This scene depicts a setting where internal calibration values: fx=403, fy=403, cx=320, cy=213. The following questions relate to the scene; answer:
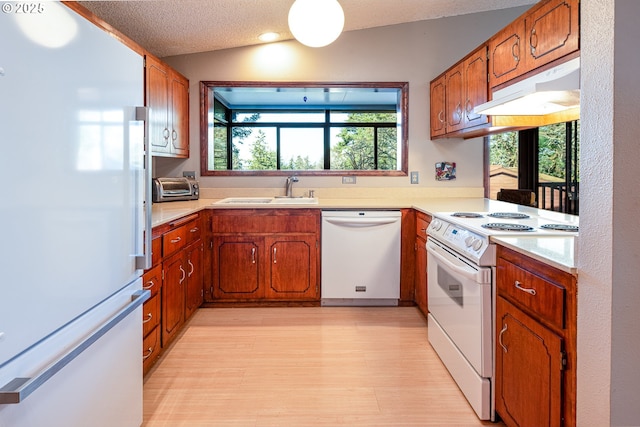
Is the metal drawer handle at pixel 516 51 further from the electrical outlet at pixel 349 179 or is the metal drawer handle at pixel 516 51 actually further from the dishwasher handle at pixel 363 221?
the electrical outlet at pixel 349 179

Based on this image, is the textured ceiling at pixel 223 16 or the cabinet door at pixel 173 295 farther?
the textured ceiling at pixel 223 16

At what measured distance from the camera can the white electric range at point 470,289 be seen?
1.74 m

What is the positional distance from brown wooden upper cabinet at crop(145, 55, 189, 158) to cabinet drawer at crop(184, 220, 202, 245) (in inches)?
23.8

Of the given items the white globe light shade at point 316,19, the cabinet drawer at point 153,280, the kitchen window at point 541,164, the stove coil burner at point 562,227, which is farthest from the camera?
the kitchen window at point 541,164

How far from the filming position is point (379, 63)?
3799 millimetres

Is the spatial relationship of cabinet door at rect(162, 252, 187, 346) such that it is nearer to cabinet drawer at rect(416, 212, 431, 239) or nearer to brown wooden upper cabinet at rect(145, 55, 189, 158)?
brown wooden upper cabinet at rect(145, 55, 189, 158)

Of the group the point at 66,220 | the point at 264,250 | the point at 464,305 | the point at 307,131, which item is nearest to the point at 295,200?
the point at 264,250

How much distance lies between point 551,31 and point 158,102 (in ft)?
8.44

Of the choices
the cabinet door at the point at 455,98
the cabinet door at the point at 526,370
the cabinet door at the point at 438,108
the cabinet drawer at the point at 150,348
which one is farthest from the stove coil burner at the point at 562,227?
the cabinet drawer at the point at 150,348

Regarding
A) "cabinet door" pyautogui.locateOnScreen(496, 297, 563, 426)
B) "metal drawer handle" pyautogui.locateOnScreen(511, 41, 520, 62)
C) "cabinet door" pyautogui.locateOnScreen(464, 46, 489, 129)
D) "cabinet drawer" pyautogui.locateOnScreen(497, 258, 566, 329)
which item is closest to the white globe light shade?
"cabinet door" pyautogui.locateOnScreen(464, 46, 489, 129)

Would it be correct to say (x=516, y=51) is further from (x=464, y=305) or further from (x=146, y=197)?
(x=146, y=197)

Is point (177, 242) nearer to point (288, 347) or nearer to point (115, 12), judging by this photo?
point (288, 347)

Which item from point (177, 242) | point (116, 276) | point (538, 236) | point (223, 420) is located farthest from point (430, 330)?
point (116, 276)

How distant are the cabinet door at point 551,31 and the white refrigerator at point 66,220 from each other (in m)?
1.85
